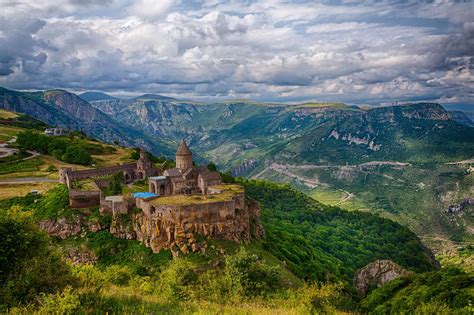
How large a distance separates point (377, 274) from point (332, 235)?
2101 inches

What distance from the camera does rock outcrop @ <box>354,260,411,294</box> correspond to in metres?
68.9

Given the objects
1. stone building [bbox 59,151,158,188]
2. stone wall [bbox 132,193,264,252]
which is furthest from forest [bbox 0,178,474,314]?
stone building [bbox 59,151,158,188]

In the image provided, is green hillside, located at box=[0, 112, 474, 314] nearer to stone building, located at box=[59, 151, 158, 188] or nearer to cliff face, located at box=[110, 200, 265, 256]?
cliff face, located at box=[110, 200, 265, 256]

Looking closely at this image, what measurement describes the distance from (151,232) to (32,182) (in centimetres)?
3135

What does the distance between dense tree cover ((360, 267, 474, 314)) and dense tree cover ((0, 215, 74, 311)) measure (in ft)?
91.7

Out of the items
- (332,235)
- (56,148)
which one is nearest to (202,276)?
(56,148)

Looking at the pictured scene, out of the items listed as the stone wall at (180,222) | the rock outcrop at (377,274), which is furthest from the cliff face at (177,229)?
the rock outcrop at (377,274)

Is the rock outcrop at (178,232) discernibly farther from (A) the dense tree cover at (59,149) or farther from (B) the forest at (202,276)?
(A) the dense tree cover at (59,149)

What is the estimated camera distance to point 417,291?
44.3 m

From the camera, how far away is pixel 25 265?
19.1 meters

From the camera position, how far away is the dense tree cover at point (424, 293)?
37781 mm

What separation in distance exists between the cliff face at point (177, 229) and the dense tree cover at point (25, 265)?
90.6ft

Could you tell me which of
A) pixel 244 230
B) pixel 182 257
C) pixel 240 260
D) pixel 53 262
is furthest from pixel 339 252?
pixel 53 262

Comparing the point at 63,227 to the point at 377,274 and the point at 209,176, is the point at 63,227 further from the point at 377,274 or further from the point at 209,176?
the point at 377,274
